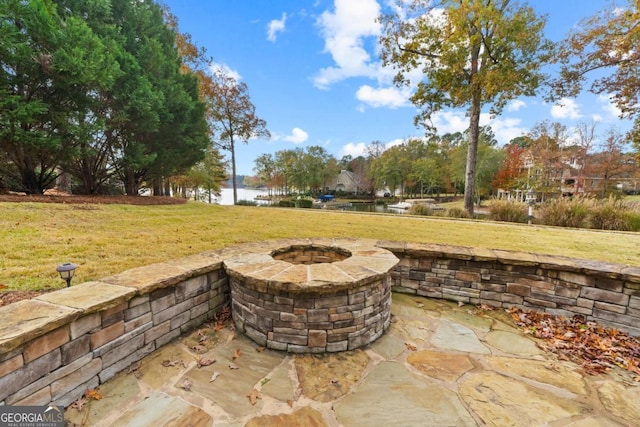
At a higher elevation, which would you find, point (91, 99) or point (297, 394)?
point (91, 99)

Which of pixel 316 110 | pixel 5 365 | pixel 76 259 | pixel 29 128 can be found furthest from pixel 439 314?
pixel 316 110

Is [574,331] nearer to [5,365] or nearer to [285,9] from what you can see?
[5,365]

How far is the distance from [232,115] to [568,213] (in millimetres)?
18840

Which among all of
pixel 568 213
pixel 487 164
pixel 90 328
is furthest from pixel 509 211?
pixel 487 164

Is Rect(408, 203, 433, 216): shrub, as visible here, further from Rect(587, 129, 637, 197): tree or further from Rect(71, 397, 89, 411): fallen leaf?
Rect(587, 129, 637, 197): tree

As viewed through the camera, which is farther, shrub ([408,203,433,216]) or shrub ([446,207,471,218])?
shrub ([408,203,433,216])

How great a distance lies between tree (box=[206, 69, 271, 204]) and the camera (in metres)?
17.7

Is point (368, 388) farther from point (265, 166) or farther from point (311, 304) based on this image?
point (265, 166)

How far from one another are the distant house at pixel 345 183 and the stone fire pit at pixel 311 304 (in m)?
42.9

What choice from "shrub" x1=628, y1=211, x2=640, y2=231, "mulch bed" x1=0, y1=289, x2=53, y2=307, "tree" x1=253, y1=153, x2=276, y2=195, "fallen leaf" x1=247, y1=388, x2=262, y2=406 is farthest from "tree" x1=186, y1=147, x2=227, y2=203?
"shrub" x1=628, y1=211, x2=640, y2=231

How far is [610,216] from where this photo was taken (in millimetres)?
7574

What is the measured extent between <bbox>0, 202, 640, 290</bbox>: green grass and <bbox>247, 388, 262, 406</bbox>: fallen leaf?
2.04 meters

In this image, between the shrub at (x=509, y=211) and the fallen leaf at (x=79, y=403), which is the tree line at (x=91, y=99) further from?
the shrub at (x=509, y=211)

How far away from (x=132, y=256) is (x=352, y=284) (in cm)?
289
